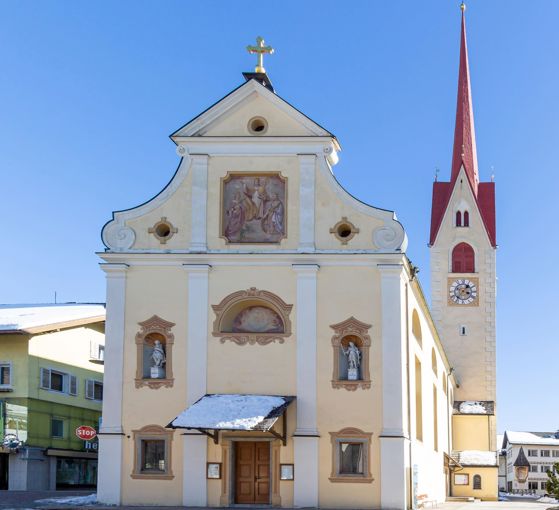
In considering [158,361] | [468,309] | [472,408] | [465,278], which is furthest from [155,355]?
[465,278]

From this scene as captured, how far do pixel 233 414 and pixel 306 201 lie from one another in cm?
713

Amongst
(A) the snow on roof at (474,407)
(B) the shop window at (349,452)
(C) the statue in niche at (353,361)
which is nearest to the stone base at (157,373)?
(B) the shop window at (349,452)

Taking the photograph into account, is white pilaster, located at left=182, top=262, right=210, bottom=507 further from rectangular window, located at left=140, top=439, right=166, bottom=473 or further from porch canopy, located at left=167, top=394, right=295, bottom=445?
rectangular window, located at left=140, top=439, right=166, bottom=473

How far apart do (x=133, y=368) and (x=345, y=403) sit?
21.8 ft

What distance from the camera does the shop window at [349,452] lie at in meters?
31.3

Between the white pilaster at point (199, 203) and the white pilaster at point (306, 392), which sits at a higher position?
the white pilaster at point (199, 203)

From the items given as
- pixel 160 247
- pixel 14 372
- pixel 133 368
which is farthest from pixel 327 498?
pixel 14 372

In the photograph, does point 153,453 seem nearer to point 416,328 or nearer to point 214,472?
point 214,472

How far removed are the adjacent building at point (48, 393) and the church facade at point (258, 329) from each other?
1193 cm

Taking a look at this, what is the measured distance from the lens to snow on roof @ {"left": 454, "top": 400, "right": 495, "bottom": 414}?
204ft

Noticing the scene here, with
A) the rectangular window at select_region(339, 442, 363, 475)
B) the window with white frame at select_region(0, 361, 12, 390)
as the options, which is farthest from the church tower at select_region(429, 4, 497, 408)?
the rectangular window at select_region(339, 442, 363, 475)

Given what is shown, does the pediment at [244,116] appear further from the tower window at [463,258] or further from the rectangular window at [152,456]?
the tower window at [463,258]

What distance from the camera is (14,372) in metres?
43.6

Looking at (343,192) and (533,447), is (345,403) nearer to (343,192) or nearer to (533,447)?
(343,192)
